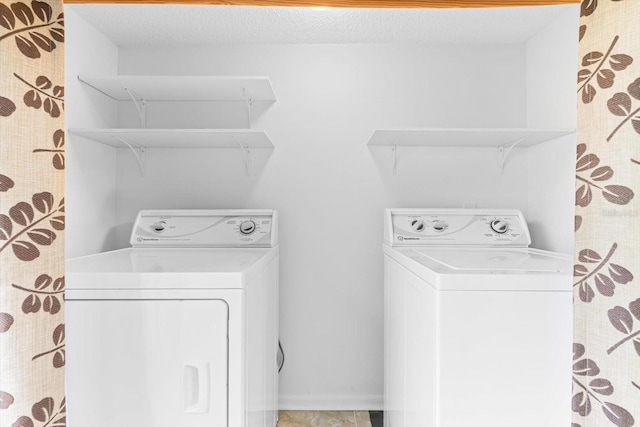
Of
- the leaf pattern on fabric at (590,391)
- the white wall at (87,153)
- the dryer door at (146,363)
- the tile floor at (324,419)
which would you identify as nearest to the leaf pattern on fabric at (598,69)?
the leaf pattern on fabric at (590,391)

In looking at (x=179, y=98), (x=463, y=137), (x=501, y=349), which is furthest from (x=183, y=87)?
(x=501, y=349)

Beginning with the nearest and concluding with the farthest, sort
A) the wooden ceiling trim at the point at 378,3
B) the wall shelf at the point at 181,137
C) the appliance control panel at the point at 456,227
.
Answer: the wooden ceiling trim at the point at 378,3 < the wall shelf at the point at 181,137 < the appliance control panel at the point at 456,227

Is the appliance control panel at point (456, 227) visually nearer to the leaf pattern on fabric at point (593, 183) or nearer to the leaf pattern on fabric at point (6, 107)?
the leaf pattern on fabric at point (593, 183)

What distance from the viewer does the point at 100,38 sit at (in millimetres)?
2016

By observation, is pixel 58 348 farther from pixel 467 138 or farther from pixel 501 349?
pixel 467 138

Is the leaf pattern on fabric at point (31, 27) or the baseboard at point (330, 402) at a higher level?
the leaf pattern on fabric at point (31, 27)

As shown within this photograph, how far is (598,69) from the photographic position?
2.89ft

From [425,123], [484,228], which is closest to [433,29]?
[425,123]

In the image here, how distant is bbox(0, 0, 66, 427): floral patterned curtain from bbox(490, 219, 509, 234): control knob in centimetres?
185

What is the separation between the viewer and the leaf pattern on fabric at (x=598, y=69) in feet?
2.75

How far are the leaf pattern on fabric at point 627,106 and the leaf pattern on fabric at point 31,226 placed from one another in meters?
1.33

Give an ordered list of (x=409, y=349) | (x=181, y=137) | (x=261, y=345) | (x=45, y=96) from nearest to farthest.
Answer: (x=45, y=96) < (x=409, y=349) < (x=261, y=345) < (x=181, y=137)

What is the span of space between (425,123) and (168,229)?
153cm

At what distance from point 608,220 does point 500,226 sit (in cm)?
115
